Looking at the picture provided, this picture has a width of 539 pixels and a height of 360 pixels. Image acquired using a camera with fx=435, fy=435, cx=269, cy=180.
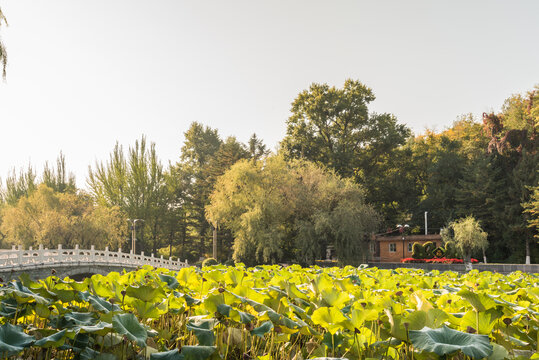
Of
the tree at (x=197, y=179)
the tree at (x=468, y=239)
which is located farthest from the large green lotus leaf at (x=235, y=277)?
the tree at (x=197, y=179)

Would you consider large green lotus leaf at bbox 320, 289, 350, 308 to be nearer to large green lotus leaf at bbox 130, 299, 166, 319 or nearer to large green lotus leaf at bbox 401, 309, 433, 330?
large green lotus leaf at bbox 401, 309, 433, 330

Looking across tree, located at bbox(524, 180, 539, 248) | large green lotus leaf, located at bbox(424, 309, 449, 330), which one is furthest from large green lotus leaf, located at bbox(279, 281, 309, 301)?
tree, located at bbox(524, 180, 539, 248)

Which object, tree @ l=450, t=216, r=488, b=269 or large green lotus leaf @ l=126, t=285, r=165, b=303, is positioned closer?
large green lotus leaf @ l=126, t=285, r=165, b=303

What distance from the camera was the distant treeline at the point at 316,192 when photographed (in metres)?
28.1

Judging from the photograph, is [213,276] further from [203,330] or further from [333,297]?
[203,330]

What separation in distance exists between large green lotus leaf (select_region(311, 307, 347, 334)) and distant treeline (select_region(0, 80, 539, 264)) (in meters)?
24.4

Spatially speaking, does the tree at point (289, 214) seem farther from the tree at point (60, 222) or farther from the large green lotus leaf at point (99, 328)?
the large green lotus leaf at point (99, 328)

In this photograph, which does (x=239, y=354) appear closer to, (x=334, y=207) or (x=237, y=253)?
(x=237, y=253)

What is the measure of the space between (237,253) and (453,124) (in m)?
32.5

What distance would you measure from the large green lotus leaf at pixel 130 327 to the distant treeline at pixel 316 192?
2457cm

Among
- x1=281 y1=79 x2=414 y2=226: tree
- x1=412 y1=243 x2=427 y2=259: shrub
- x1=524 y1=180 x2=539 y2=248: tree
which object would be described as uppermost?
x1=281 y1=79 x2=414 y2=226: tree

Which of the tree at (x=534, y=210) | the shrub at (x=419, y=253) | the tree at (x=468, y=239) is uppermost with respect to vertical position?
the tree at (x=534, y=210)

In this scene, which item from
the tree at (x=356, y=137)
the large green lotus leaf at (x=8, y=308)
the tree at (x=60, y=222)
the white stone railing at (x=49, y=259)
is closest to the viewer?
the large green lotus leaf at (x=8, y=308)

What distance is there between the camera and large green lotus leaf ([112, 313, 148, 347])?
1869mm
